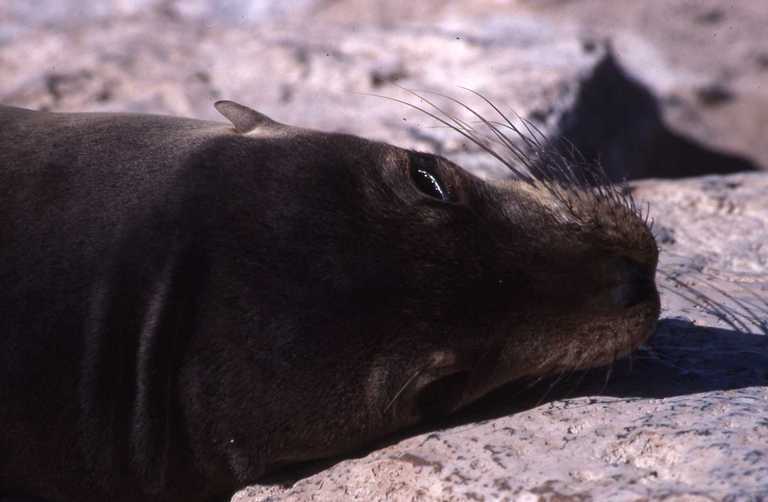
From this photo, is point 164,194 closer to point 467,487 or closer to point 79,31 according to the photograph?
point 467,487

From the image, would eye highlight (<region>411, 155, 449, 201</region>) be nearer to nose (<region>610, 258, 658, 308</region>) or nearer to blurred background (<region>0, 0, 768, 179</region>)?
nose (<region>610, 258, 658, 308</region>)

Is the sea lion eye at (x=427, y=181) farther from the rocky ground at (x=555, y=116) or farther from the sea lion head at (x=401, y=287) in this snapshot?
the rocky ground at (x=555, y=116)

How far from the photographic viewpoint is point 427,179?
8.79 feet

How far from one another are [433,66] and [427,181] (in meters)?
3.44

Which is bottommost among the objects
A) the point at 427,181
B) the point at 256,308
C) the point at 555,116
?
the point at 555,116

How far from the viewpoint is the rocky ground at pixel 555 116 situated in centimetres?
239

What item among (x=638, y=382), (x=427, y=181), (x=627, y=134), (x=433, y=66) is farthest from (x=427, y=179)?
(x=627, y=134)

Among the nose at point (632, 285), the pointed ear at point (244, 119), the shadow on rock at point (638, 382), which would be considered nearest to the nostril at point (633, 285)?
the nose at point (632, 285)

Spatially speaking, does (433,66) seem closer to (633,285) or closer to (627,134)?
(627,134)

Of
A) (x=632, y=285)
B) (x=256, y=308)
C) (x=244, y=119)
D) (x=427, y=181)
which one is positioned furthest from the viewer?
(x=244, y=119)

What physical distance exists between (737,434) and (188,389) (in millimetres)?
1164

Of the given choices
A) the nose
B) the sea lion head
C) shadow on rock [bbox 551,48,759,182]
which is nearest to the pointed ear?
the sea lion head

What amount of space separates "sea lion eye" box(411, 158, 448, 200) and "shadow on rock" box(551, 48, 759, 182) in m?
2.69

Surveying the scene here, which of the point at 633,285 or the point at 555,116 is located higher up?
the point at 633,285
